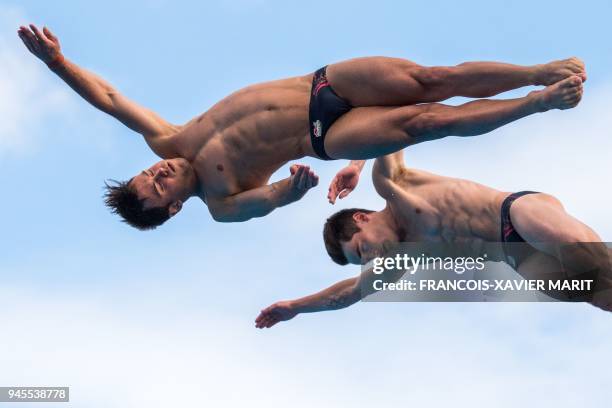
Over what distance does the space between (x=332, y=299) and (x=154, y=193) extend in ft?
9.74

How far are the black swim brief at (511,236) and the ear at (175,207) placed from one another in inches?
171

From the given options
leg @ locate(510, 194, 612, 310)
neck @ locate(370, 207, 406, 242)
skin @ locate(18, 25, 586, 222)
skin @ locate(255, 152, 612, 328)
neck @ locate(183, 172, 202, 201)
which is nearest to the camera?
skin @ locate(18, 25, 586, 222)

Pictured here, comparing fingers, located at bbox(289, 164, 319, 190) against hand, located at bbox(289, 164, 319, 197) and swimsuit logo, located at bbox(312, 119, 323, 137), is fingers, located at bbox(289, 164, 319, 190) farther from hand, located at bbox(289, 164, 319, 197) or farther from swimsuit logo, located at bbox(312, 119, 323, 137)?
swimsuit logo, located at bbox(312, 119, 323, 137)

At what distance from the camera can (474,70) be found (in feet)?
33.6

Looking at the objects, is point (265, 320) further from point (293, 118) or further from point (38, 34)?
point (38, 34)

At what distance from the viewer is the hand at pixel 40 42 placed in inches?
469

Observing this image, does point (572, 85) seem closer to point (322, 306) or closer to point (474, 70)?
point (474, 70)

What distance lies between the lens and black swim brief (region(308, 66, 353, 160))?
1110 centimetres

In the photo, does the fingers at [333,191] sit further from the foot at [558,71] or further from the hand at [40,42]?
the hand at [40,42]

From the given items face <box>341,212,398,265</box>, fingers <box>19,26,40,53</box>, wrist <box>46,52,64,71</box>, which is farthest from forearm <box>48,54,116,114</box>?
face <box>341,212,398,265</box>

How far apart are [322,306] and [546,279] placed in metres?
3.46

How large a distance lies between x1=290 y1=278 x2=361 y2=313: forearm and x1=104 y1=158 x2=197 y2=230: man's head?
2288mm

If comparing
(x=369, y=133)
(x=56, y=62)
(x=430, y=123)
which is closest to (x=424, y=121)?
(x=430, y=123)

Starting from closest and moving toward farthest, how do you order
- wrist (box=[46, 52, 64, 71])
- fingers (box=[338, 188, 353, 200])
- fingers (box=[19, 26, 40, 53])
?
fingers (box=[338, 188, 353, 200]), fingers (box=[19, 26, 40, 53]), wrist (box=[46, 52, 64, 71])
